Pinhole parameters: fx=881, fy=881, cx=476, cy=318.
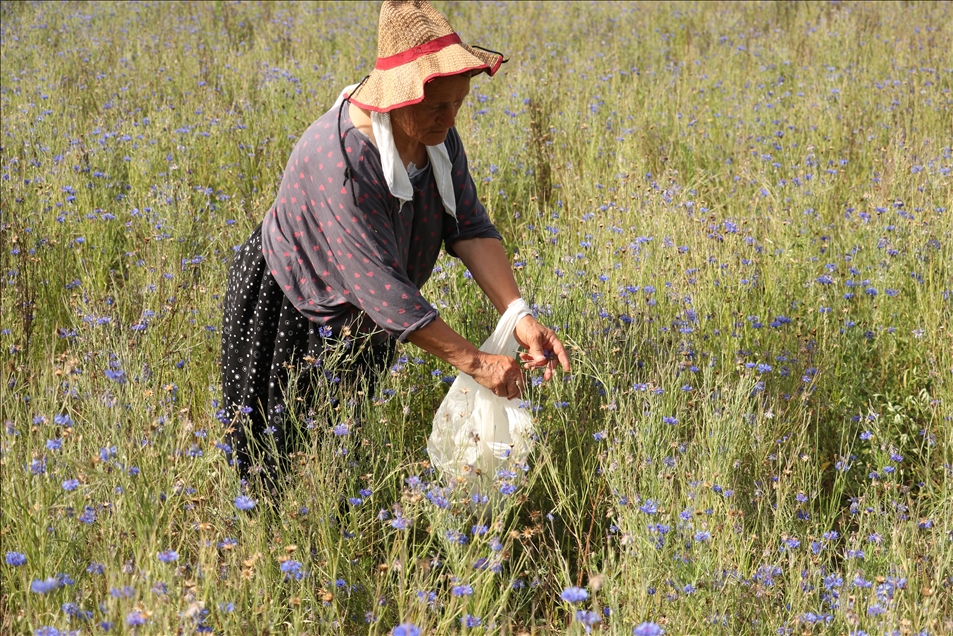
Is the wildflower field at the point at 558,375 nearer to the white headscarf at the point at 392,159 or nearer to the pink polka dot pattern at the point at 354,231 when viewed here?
the pink polka dot pattern at the point at 354,231


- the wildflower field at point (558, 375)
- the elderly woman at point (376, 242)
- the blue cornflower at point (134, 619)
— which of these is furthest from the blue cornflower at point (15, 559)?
the elderly woman at point (376, 242)

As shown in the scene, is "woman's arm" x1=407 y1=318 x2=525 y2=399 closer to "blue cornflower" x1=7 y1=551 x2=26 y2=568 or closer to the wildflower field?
the wildflower field

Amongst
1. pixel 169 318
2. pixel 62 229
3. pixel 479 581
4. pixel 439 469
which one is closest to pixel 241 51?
pixel 62 229

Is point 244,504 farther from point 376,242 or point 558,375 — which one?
point 558,375

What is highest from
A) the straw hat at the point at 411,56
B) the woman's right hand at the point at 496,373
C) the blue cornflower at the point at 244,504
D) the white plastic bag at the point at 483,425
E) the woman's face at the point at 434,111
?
the straw hat at the point at 411,56

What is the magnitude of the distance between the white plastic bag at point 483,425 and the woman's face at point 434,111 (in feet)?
1.72

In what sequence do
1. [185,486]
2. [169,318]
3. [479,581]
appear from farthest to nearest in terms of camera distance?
1. [169,318]
2. [185,486]
3. [479,581]

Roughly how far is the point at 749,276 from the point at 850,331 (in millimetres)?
400

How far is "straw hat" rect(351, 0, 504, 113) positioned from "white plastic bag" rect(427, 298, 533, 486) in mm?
663

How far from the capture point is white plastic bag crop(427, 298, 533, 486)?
2.35 m

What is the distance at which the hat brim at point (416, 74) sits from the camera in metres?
2.07

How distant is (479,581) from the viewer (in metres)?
1.82

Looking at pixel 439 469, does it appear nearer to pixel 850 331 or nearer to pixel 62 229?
pixel 850 331

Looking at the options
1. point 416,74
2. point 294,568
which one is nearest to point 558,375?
point 416,74
